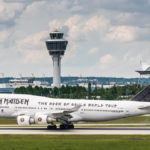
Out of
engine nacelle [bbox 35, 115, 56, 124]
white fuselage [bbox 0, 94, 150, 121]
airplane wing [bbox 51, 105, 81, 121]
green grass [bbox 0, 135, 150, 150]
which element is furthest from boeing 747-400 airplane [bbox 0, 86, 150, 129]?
green grass [bbox 0, 135, 150, 150]

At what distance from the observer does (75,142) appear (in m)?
50.1

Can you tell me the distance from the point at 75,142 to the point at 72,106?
623 inches

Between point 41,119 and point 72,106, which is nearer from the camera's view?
point 41,119

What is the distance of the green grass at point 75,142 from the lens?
4634cm

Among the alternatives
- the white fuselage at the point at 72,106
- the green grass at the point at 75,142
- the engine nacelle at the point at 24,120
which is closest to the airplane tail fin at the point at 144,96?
the white fuselage at the point at 72,106

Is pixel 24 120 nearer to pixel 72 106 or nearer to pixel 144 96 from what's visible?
pixel 72 106

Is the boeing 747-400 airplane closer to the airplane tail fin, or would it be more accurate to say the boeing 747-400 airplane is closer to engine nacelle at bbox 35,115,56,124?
the airplane tail fin

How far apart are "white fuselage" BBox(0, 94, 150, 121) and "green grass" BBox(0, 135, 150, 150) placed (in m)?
9.76

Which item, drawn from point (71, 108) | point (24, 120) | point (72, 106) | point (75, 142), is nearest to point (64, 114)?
point (71, 108)

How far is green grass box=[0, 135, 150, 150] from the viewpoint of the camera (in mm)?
46344

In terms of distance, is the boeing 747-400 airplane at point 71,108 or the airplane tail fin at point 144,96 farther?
the airplane tail fin at point 144,96

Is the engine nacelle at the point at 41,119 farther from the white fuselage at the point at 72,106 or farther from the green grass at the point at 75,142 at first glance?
the green grass at the point at 75,142

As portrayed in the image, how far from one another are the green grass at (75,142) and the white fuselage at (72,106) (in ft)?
32.0

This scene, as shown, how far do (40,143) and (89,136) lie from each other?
28.1ft
